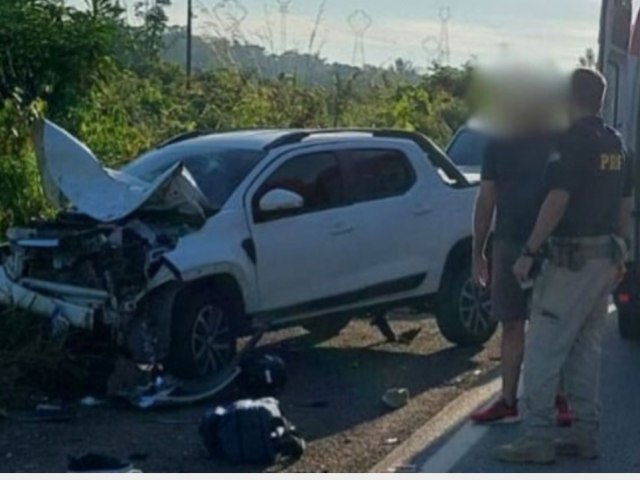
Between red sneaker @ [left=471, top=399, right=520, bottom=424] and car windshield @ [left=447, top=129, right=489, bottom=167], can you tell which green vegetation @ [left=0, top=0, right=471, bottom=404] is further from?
red sneaker @ [left=471, top=399, right=520, bottom=424]

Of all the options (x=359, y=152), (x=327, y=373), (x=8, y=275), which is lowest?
(x=327, y=373)

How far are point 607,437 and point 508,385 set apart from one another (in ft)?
2.18

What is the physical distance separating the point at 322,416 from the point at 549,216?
2.44 m

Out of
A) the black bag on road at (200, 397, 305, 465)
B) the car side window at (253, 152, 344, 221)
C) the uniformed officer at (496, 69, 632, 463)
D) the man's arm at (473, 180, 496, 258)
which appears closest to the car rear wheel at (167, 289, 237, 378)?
the car side window at (253, 152, 344, 221)

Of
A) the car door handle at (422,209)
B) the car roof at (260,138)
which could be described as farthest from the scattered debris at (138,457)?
the car door handle at (422,209)

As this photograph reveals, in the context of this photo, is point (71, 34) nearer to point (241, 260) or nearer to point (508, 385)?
point (241, 260)

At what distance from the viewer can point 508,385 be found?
958 centimetres

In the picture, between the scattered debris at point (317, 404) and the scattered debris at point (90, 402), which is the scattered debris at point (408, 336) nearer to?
the scattered debris at point (317, 404)

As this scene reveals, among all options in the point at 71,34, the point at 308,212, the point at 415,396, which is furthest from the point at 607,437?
the point at 71,34

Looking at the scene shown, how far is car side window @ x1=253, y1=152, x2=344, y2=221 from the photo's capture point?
11.5m

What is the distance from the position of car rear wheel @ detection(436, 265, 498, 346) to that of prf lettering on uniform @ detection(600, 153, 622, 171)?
4227mm

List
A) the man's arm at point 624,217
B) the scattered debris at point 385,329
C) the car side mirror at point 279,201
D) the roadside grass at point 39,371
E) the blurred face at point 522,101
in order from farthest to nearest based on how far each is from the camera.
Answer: the scattered debris at point 385,329
the car side mirror at point 279,201
the roadside grass at point 39,371
the blurred face at point 522,101
the man's arm at point 624,217

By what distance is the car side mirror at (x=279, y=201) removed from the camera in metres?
11.2

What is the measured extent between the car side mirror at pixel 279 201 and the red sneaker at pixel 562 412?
2809 millimetres
